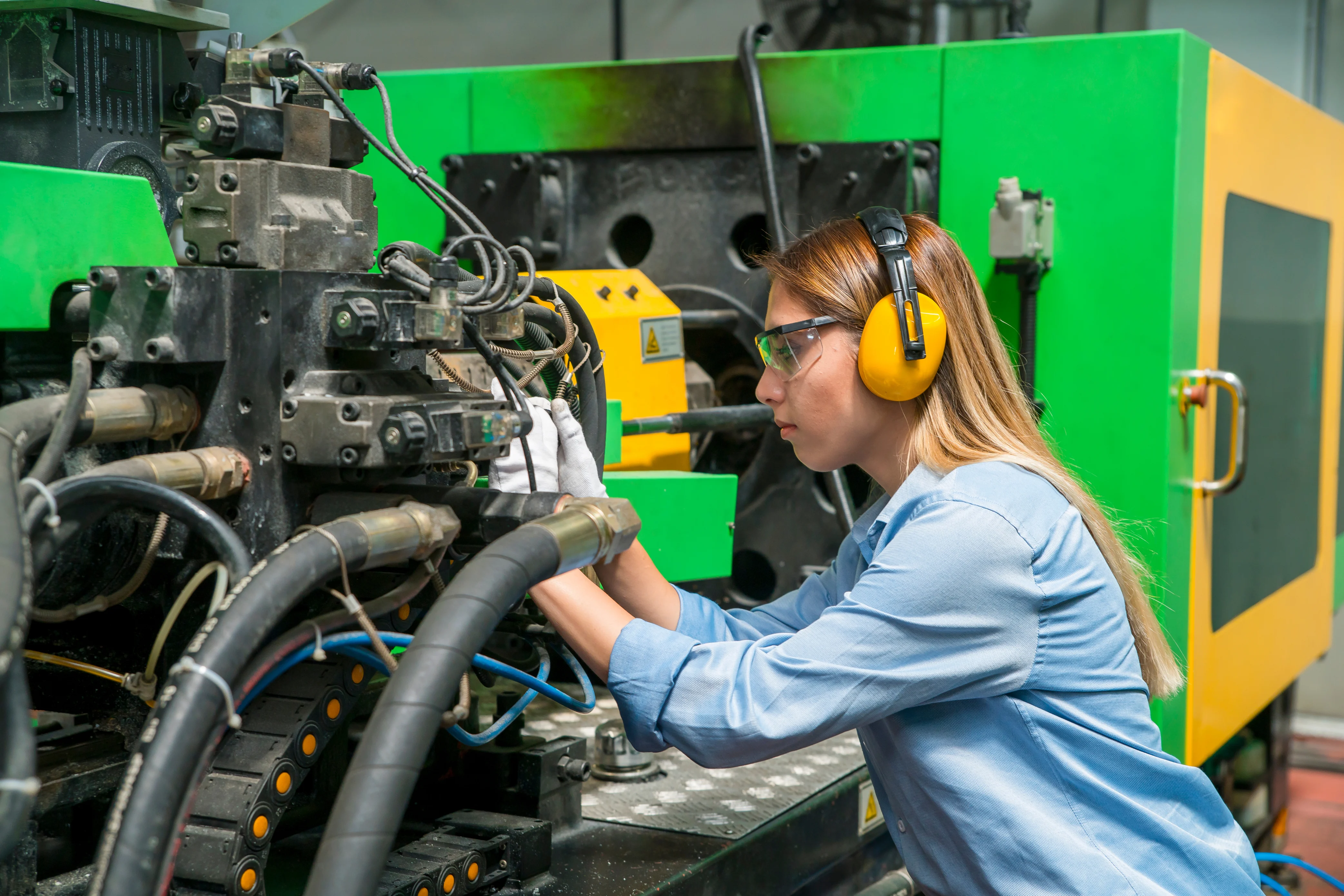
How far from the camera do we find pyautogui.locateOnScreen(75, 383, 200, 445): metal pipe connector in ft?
2.91

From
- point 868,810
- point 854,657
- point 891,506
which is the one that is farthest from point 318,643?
point 868,810

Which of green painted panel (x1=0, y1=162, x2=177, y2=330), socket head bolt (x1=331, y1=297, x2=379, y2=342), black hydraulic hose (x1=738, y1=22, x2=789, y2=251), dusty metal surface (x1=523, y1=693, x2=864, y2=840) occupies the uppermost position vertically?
black hydraulic hose (x1=738, y1=22, x2=789, y2=251)

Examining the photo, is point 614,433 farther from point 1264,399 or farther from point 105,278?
point 1264,399

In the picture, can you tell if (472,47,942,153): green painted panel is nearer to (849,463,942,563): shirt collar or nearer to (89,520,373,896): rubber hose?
(849,463,942,563): shirt collar

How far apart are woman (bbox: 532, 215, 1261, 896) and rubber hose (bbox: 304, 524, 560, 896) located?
0.81 ft

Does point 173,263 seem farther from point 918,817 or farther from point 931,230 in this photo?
point 918,817

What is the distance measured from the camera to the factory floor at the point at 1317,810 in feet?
10.3

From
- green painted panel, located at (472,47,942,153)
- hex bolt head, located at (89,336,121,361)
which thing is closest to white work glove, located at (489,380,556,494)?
hex bolt head, located at (89,336,121,361)

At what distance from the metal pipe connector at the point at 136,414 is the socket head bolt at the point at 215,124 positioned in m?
0.19

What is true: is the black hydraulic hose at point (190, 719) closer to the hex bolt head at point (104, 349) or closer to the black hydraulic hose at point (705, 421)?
the hex bolt head at point (104, 349)

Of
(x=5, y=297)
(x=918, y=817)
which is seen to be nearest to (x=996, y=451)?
(x=918, y=817)

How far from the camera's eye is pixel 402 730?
749mm

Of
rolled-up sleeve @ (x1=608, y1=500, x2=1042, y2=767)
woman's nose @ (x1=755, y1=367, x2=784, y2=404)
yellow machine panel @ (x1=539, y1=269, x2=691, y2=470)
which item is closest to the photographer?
rolled-up sleeve @ (x1=608, y1=500, x2=1042, y2=767)

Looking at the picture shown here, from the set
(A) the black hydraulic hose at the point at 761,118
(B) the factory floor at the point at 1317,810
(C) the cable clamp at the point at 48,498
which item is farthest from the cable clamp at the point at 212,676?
(B) the factory floor at the point at 1317,810
